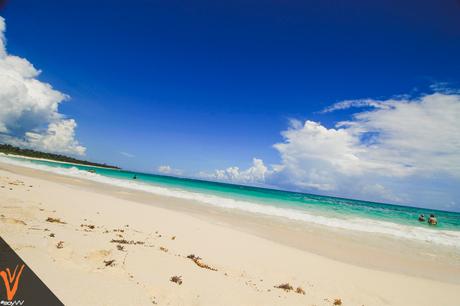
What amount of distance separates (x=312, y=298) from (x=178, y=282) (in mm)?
3379

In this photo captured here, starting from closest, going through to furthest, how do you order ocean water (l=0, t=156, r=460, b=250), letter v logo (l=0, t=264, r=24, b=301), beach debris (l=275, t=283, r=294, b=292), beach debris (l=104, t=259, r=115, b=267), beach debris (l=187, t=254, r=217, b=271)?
1. letter v logo (l=0, t=264, r=24, b=301)
2. beach debris (l=104, t=259, r=115, b=267)
3. beach debris (l=275, t=283, r=294, b=292)
4. beach debris (l=187, t=254, r=217, b=271)
5. ocean water (l=0, t=156, r=460, b=250)

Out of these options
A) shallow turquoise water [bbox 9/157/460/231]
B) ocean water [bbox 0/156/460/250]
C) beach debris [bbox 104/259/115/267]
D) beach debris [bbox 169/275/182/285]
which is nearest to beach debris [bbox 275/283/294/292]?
beach debris [bbox 169/275/182/285]

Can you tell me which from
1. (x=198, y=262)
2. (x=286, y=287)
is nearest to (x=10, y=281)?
(x=198, y=262)

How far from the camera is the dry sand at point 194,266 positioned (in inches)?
190

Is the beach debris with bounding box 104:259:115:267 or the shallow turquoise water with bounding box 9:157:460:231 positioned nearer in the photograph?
the beach debris with bounding box 104:259:115:267

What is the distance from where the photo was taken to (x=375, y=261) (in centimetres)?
1043

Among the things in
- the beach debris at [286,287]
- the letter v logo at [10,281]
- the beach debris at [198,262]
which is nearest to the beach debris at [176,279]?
the beach debris at [198,262]

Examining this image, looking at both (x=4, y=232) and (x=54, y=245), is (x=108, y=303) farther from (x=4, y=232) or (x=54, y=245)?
(x=4, y=232)

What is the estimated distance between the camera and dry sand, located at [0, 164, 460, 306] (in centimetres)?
483

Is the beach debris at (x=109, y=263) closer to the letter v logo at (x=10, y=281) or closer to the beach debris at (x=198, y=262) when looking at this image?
the letter v logo at (x=10, y=281)

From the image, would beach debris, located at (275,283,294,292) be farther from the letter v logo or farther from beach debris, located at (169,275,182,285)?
the letter v logo

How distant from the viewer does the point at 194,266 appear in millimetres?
6602

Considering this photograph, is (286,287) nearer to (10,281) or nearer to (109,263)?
(109,263)

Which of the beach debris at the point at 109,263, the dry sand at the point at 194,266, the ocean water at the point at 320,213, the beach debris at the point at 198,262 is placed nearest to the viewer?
the dry sand at the point at 194,266
